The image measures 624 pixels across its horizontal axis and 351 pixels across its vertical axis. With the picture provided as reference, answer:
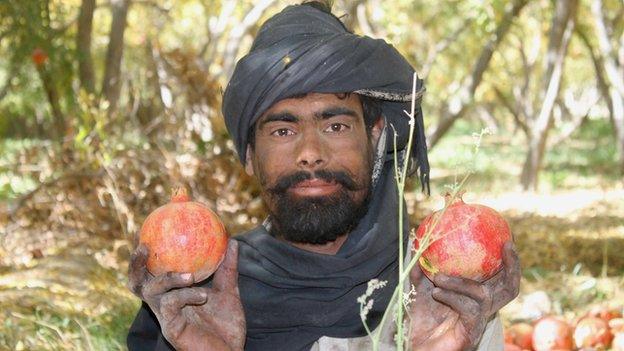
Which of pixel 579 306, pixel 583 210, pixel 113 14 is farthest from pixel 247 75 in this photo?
pixel 583 210

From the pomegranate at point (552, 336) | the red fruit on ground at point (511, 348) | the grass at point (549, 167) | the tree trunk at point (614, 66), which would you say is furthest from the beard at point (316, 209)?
the tree trunk at point (614, 66)

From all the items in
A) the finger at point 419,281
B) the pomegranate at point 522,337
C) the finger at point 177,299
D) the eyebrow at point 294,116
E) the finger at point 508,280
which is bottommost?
the pomegranate at point 522,337

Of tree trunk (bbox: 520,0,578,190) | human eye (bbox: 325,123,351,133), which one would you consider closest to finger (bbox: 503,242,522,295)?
human eye (bbox: 325,123,351,133)

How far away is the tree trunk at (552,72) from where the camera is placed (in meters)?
9.65

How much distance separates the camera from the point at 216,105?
725 cm

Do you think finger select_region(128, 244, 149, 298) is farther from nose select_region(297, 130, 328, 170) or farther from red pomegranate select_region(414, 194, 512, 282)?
red pomegranate select_region(414, 194, 512, 282)

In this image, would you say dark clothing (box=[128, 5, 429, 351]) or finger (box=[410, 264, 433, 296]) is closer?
finger (box=[410, 264, 433, 296])

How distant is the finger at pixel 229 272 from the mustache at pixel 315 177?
20 centimetres

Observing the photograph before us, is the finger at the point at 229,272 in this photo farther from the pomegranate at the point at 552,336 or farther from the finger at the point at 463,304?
the pomegranate at the point at 552,336

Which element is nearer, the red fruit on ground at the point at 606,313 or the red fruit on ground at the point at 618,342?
the red fruit on ground at the point at 618,342

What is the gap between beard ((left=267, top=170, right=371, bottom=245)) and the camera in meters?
2.55

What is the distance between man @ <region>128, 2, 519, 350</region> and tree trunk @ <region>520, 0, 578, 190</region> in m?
7.38

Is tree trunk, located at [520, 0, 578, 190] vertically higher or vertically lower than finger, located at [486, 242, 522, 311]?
lower

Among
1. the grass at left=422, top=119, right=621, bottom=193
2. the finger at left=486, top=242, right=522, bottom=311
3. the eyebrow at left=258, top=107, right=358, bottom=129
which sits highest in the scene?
the eyebrow at left=258, top=107, right=358, bottom=129
